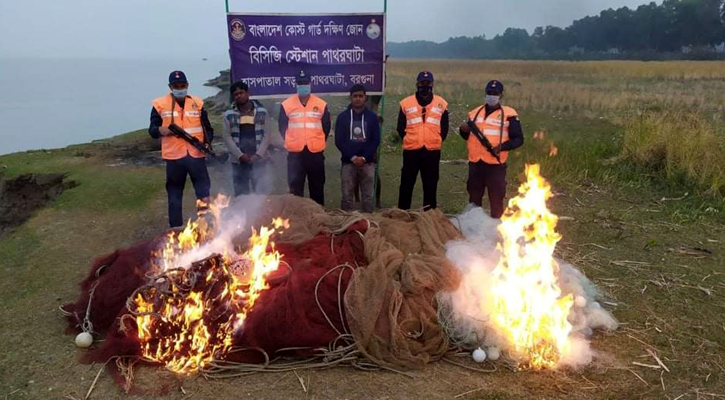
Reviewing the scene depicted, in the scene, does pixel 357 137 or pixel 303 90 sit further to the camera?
A: pixel 357 137

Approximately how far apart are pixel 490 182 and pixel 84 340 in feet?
15.8

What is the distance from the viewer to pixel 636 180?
9.20m

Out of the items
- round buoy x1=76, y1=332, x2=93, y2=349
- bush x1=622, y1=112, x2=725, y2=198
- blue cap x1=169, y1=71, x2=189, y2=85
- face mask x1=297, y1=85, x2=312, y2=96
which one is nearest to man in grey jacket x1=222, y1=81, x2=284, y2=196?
face mask x1=297, y1=85, x2=312, y2=96

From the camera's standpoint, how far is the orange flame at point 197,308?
3914mm

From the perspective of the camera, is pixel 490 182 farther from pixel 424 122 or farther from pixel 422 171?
pixel 424 122

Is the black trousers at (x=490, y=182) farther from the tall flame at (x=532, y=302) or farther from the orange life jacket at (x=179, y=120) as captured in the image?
the orange life jacket at (x=179, y=120)

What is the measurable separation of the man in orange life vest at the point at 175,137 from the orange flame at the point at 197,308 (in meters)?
2.15

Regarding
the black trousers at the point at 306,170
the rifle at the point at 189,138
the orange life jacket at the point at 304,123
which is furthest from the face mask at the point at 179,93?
the black trousers at the point at 306,170

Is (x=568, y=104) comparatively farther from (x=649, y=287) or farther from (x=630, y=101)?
(x=649, y=287)

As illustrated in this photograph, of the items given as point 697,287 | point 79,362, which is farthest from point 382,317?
point 697,287

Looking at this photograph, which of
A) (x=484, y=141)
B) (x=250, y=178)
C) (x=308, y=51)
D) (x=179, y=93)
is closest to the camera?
(x=179, y=93)

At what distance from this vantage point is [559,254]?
246 inches

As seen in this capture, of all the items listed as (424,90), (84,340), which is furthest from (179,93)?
(84,340)

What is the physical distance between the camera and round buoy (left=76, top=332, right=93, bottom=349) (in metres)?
4.12
